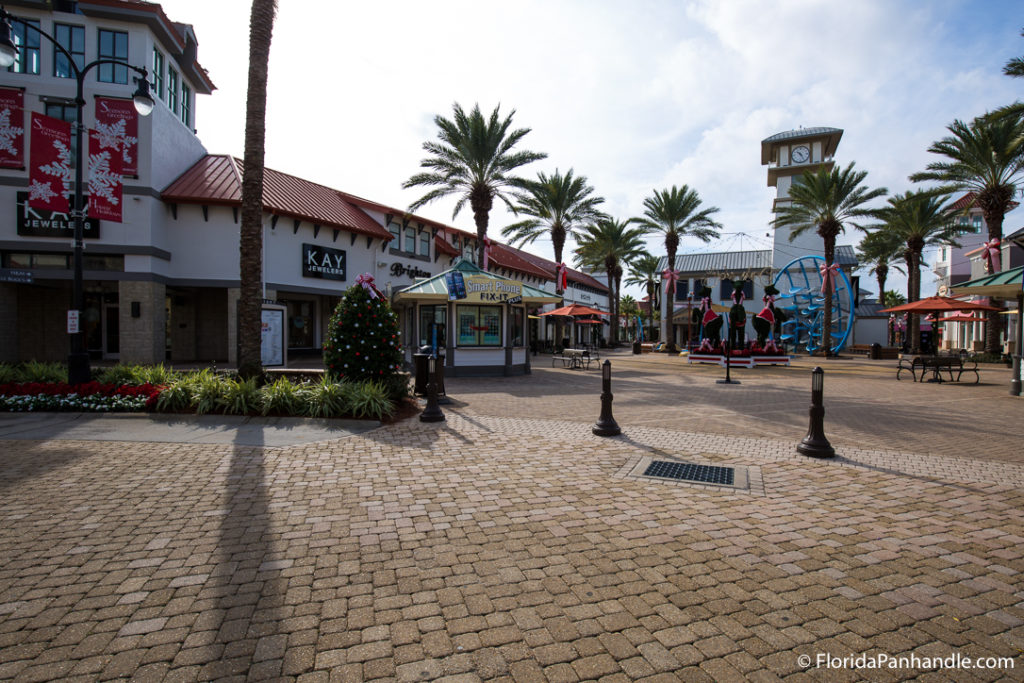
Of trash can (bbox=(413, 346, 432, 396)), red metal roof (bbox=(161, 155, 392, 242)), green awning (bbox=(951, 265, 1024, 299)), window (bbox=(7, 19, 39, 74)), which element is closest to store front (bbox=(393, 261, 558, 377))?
trash can (bbox=(413, 346, 432, 396))

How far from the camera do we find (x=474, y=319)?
17.8 m

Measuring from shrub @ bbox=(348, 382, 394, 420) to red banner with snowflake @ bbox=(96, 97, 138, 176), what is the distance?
1669cm

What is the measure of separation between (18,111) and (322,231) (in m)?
10.9

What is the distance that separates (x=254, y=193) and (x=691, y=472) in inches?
385

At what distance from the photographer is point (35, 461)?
588cm

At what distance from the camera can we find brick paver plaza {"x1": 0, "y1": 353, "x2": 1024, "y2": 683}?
2498 millimetres

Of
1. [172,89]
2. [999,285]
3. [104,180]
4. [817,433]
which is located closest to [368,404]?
[817,433]

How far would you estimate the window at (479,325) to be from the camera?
57.9 feet

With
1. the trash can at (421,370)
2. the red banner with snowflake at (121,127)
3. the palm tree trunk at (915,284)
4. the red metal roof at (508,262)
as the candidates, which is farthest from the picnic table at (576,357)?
the palm tree trunk at (915,284)

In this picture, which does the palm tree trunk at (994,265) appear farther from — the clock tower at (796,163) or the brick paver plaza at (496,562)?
the brick paver plaza at (496,562)

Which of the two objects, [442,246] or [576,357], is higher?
[442,246]

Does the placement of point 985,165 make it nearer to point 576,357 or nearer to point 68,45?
point 576,357

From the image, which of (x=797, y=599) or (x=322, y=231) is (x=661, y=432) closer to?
(x=797, y=599)

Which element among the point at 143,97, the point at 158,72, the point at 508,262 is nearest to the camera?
the point at 143,97
